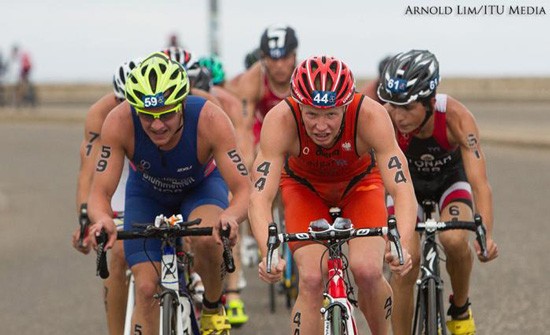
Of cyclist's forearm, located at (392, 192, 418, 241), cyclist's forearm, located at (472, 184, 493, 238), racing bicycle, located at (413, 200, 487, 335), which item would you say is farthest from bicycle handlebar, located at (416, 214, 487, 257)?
cyclist's forearm, located at (392, 192, 418, 241)

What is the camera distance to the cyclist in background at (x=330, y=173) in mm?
6629

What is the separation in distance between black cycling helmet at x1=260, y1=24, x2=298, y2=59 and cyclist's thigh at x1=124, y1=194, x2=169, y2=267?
3587 millimetres

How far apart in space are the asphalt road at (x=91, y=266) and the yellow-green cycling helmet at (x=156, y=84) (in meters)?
3.03

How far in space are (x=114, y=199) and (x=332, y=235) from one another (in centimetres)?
309

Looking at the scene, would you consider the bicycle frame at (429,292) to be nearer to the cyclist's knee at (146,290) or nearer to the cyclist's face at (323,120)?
the cyclist's face at (323,120)

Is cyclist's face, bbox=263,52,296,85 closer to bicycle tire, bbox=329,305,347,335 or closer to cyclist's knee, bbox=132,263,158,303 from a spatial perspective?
cyclist's knee, bbox=132,263,158,303

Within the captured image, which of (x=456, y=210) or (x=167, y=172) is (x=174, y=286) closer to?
(x=167, y=172)

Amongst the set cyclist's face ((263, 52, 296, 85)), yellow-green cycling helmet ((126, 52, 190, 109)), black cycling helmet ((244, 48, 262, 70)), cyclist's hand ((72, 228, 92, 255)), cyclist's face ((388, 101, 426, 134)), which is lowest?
cyclist's hand ((72, 228, 92, 255))

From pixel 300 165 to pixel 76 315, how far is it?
414cm

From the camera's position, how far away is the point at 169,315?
273 inches

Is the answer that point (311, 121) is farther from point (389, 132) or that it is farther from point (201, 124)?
point (201, 124)

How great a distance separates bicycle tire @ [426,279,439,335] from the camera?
7.28m

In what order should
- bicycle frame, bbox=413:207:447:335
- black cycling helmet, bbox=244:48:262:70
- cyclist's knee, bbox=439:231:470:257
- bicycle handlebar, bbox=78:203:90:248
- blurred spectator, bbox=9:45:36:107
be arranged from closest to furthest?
bicycle frame, bbox=413:207:447:335 → bicycle handlebar, bbox=78:203:90:248 → cyclist's knee, bbox=439:231:470:257 → black cycling helmet, bbox=244:48:262:70 → blurred spectator, bbox=9:45:36:107

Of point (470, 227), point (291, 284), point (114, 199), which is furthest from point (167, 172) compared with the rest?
point (291, 284)
